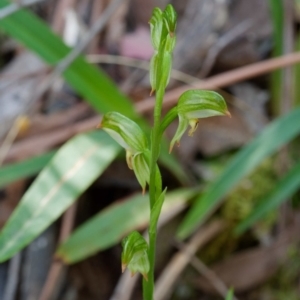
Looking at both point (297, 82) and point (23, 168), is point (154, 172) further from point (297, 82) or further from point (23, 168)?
point (297, 82)

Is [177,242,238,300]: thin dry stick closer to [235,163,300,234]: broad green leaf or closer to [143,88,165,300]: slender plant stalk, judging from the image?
[235,163,300,234]: broad green leaf

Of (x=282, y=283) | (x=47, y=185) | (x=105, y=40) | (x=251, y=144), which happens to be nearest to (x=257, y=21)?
(x=105, y=40)

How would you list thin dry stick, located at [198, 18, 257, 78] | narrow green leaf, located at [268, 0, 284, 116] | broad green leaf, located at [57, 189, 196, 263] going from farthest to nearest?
thin dry stick, located at [198, 18, 257, 78]
narrow green leaf, located at [268, 0, 284, 116]
broad green leaf, located at [57, 189, 196, 263]

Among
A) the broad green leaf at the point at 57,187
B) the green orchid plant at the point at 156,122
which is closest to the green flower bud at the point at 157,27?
the green orchid plant at the point at 156,122

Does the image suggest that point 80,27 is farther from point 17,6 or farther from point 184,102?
point 184,102

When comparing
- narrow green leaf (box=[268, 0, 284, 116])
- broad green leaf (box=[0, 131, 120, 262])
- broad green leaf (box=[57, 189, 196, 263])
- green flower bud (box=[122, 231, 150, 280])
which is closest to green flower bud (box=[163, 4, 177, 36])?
green flower bud (box=[122, 231, 150, 280])

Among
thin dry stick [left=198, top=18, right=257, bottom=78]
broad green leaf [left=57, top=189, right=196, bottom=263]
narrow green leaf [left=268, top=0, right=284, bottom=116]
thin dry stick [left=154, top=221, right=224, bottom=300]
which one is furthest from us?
thin dry stick [left=198, top=18, right=257, bottom=78]

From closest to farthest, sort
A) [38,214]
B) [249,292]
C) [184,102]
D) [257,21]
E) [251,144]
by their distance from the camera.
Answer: [184,102] < [38,214] < [251,144] < [249,292] < [257,21]
